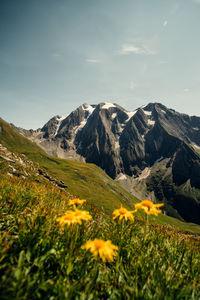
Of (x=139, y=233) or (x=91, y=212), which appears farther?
(x=91, y=212)

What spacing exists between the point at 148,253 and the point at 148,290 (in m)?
1.42

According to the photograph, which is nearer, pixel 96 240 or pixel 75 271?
pixel 96 240

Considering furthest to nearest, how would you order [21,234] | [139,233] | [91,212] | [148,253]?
[91,212] → [139,233] → [148,253] → [21,234]

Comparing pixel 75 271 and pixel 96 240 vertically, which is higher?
pixel 96 240

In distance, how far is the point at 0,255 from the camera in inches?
112

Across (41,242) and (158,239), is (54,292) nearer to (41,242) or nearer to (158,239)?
(41,242)

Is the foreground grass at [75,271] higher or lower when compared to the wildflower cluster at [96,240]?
lower

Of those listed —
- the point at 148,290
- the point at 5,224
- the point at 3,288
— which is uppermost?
the point at 148,290

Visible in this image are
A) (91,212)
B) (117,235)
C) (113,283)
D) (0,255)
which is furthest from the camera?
(91,212)

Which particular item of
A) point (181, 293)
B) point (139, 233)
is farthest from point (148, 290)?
point (139, 233)

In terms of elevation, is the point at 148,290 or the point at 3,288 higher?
the point at 148,290

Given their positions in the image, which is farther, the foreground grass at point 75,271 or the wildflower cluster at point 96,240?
the wildflower cluster at point 96,240

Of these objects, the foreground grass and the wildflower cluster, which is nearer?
the foreground grass

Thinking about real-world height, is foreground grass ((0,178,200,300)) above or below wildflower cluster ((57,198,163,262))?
below
